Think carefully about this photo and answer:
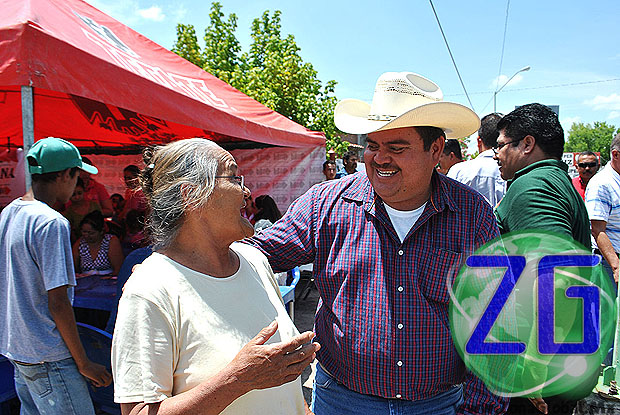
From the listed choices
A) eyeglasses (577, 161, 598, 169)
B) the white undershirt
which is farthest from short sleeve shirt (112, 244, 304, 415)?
eyeglasses (577, 161, 598, 169)

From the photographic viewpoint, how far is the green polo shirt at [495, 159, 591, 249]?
1935 millimetres

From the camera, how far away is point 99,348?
248cm

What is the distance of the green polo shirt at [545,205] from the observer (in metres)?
1.93

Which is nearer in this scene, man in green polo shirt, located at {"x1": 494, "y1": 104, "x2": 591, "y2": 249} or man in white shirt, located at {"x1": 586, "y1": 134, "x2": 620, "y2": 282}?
man in green polo shirt, located at {"x1": 494, "y1": 104, "x2": 591, "y2": 249}

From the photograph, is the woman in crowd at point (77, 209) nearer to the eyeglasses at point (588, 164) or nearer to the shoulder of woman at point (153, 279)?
the shoulder of woman at point (153, 279)

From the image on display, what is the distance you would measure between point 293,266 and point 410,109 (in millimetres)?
784

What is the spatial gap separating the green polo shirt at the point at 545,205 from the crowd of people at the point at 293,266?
0.03ft

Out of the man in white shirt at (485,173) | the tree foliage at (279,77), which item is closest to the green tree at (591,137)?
the tree foliage at (279,77)

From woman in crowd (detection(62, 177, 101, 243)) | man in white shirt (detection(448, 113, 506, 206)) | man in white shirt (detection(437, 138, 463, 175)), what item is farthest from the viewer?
man in white shirt (detection(437, 138, 463, 175))

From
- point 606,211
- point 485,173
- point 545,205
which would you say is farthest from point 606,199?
point 545,205

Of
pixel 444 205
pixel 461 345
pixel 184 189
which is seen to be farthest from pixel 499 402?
pixel 184 189

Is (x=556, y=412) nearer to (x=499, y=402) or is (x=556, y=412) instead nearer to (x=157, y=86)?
(x=499, y=402)

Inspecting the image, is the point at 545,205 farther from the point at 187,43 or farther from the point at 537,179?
the point at 187,43

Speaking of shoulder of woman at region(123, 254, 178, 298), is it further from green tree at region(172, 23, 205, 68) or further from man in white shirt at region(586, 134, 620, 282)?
green tree at region(172, 23, 205, 68)
